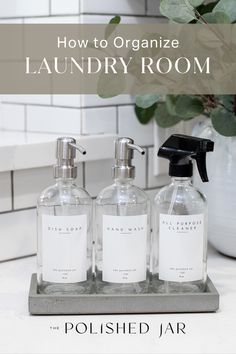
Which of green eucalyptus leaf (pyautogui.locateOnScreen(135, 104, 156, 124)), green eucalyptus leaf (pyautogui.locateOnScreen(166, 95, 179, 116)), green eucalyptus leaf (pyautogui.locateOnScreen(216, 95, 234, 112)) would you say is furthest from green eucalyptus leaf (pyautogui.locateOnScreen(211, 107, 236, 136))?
green eucalyptus leaf (pyautogui.locateOnScreen(135, 104, 156, 124))

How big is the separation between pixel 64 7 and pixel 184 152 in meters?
0.45

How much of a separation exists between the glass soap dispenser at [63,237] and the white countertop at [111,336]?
0.05 metres

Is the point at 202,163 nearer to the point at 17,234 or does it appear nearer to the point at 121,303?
the point at 121,303

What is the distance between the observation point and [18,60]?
129 centimetres

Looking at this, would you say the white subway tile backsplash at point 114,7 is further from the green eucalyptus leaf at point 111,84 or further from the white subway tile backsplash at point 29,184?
the white subway tile backsplash at point 29,184

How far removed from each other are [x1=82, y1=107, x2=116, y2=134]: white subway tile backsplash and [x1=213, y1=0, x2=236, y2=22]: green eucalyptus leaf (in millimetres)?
312

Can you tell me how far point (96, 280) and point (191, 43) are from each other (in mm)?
405

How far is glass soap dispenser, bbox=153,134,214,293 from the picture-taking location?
2.96 ft

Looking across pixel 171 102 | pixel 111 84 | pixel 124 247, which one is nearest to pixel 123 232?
pixel 124 247

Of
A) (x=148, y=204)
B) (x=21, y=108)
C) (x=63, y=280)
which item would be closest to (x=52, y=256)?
(x=63, y=280)

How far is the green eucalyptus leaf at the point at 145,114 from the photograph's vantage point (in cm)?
130

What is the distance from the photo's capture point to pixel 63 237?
0.90 meters

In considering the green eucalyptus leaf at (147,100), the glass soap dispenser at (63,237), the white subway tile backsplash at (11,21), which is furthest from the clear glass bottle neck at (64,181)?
the white subway tile backsplash at (11,21)

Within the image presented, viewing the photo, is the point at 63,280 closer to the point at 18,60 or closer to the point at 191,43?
the point at 191,43
